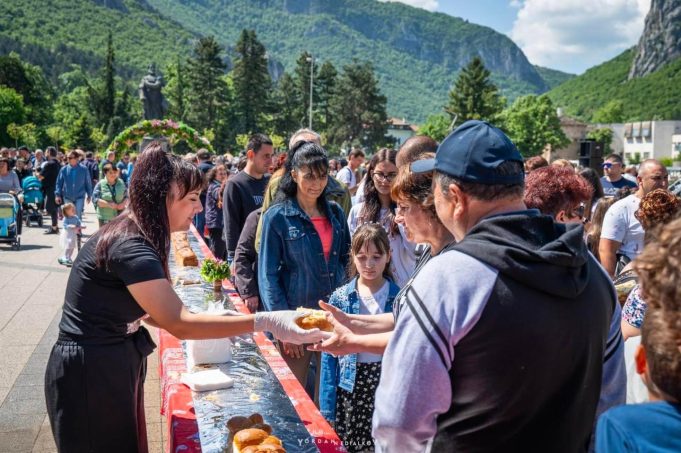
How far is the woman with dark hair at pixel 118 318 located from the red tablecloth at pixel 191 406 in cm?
20

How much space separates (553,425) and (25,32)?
15967 centimetres

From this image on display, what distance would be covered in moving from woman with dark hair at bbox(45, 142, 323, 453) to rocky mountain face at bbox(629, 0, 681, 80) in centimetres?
18654

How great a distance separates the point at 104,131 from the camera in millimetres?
81812

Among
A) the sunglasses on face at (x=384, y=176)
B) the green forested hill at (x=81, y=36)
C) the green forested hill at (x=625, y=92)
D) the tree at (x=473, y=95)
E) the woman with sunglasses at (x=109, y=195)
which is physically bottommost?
the woman with sunglasses at (x=109, y=195)

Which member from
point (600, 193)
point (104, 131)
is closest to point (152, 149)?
point (600, 193)

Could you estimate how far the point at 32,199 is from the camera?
16016 mm

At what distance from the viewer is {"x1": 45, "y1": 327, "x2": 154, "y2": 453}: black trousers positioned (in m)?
2.57

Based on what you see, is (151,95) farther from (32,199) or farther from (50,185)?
(50,185)

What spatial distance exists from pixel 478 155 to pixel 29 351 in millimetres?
5878

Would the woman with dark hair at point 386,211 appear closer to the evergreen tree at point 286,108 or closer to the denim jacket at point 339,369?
the denim jacket at point 339,369

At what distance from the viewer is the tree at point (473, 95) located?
74.3 meters

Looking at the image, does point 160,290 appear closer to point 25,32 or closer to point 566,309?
point 566,309

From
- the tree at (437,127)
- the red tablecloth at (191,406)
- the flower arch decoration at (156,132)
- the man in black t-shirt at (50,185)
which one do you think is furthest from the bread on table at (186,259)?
the tree at (437,127)

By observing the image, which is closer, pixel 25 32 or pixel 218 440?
pixel 218 440
